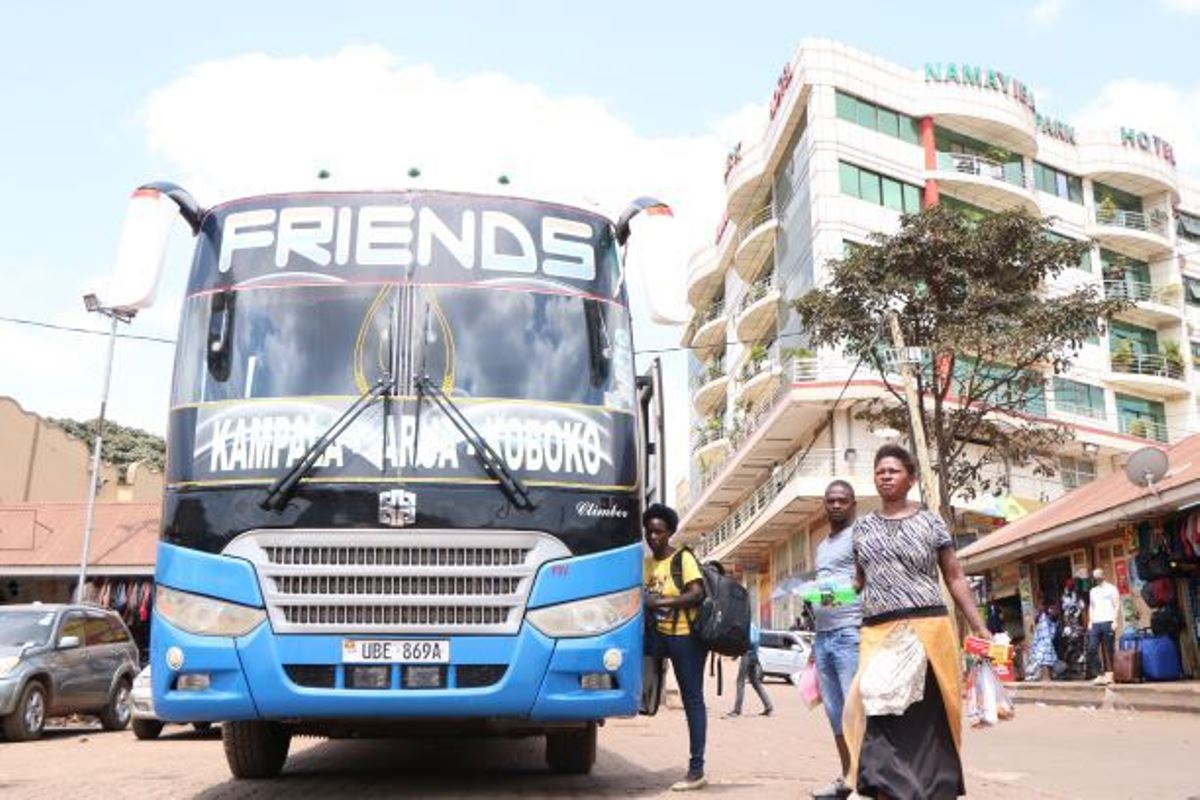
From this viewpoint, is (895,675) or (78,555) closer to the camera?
(895,675)

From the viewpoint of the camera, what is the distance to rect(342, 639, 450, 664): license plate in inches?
231

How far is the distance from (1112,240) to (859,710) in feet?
152

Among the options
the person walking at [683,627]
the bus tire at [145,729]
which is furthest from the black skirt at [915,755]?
the bus tire at [145,729]

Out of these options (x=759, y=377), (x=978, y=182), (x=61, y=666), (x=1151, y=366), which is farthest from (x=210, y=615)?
(x=1151, y=366)

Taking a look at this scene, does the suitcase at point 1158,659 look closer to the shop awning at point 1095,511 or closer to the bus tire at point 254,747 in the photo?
the shop awning at point 1095,511

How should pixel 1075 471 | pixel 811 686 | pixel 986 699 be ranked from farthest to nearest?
pixel 1075 471 < pixel 811 686 < pixel 986 699

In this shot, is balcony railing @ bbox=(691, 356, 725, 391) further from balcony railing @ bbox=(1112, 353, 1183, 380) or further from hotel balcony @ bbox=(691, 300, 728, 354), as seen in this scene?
balcony railing @ bbox=(1112, 353, 1183, 380)

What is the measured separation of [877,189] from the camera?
1542 inches

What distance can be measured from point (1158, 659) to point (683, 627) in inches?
467

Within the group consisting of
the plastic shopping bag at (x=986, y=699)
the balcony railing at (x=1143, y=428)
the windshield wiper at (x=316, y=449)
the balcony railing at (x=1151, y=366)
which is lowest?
the plastic shopping bag at (x=986, y=699)

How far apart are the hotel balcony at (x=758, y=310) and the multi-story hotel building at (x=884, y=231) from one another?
0.35 ft

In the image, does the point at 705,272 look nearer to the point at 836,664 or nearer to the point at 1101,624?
the point at 1101,624

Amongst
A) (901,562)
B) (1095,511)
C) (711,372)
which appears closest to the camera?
(901,562)

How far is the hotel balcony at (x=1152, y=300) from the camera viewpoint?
4603 centimetres
